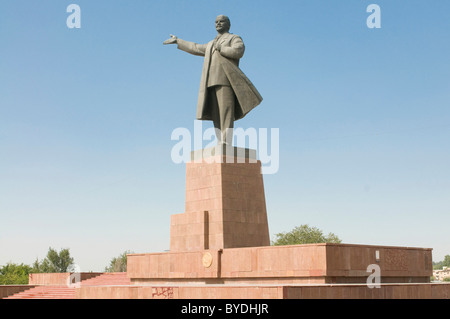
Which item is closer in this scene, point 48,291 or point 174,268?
point 174,268

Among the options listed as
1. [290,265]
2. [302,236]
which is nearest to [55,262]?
[302,236]

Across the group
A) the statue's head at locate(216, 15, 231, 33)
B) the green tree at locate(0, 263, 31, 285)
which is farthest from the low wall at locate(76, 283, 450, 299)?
the green tree at locate(0, 263, 31, 285)

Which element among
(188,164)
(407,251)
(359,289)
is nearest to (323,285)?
(359,289)

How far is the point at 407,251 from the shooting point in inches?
549

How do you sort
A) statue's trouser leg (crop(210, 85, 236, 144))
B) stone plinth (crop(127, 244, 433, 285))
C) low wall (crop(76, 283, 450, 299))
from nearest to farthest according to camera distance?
low wall (crop(76, 283, 450, 299)) < stone plinth (crop(127, 244, 433, 285)) < statue's trouser leg (crop(210, 85, 236, 144))

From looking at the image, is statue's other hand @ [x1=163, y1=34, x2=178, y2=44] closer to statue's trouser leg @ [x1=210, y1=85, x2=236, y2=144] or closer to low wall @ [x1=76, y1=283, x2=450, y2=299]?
statue's trouser leg @ [x1=210, y1=85, x2=236, y2=144]

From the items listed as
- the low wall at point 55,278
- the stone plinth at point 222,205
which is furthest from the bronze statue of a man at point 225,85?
the low wall at point 55,278

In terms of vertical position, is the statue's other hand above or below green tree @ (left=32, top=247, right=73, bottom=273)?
above

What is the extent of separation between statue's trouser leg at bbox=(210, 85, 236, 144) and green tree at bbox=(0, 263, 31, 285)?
22697mm

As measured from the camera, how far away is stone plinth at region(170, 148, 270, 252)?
15.0 meters

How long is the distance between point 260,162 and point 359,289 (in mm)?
5265

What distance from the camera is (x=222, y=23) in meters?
16.1

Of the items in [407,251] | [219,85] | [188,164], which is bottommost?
[407,251]
